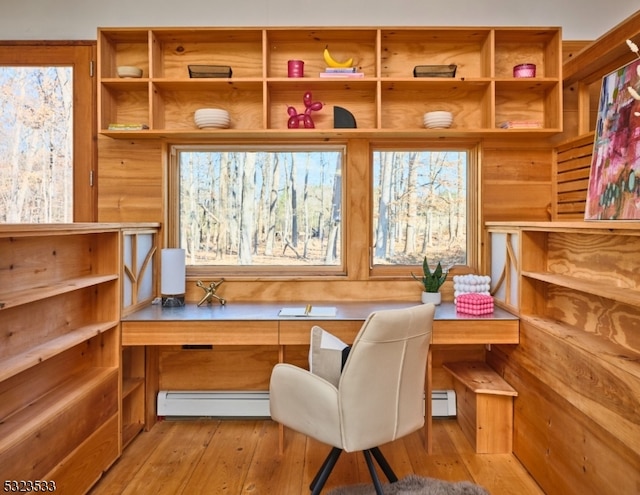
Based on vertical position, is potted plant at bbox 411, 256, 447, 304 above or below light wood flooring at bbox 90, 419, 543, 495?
above

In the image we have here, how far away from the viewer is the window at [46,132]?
2.70m

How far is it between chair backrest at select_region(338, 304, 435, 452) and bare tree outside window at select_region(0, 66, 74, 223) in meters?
2.13

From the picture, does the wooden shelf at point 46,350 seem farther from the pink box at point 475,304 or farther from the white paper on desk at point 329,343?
the pink box at point 475,304

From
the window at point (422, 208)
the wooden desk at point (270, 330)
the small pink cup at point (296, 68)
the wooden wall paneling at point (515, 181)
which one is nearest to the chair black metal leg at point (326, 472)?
the wooden desk at point (270, 330)

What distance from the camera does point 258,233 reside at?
2.86 meters

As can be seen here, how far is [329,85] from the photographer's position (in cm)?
262

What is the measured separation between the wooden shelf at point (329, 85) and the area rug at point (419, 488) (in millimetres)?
1864

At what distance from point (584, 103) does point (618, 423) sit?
1881 mm

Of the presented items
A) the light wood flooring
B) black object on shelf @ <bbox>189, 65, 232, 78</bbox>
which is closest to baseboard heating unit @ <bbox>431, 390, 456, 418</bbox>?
the light wood flooring

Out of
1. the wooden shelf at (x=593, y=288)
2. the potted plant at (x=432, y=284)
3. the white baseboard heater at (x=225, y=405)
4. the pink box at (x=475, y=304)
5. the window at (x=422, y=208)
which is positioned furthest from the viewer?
the window at (x=422, y=208)

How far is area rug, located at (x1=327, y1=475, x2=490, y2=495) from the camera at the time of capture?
1935mm

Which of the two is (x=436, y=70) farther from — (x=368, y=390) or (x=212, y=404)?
(x=212, y=404)

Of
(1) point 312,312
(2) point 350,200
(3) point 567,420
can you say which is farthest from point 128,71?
(3) point 567,420

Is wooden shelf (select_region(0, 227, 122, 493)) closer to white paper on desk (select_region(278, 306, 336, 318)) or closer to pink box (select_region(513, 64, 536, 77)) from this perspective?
white paper on desk (select_region(278, 306, 336, 318))
